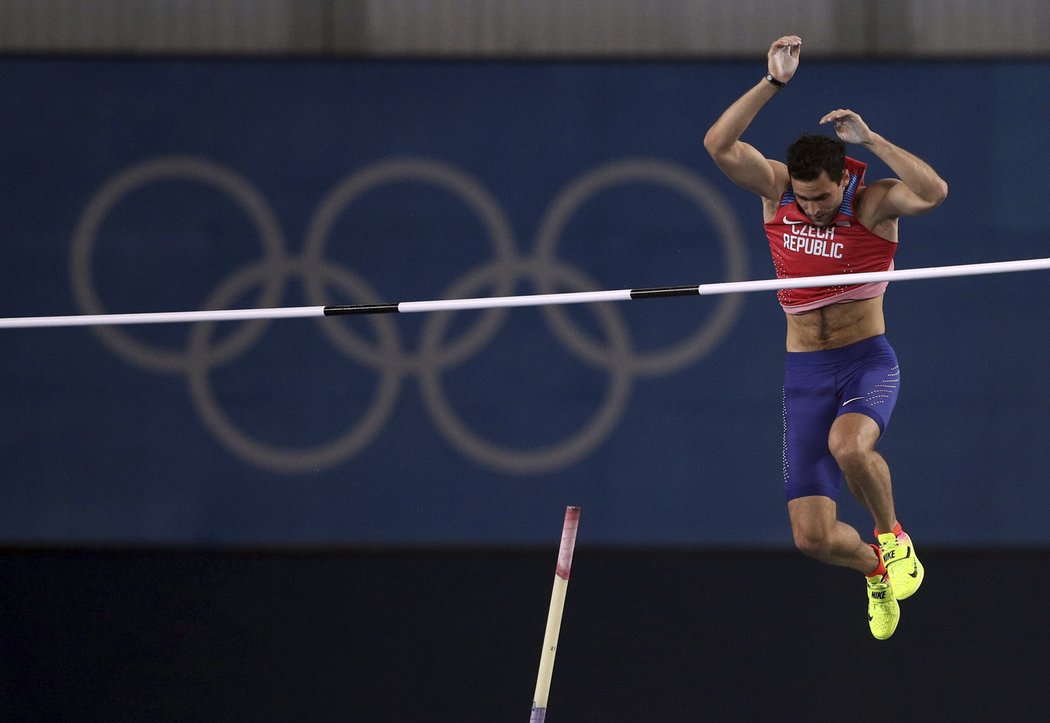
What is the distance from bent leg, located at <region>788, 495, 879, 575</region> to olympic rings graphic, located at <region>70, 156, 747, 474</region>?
1.95m

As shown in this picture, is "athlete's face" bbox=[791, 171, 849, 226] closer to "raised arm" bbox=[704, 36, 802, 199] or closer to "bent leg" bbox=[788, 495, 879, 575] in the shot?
"raised arm" bbox=[704, 36, 802, 199]

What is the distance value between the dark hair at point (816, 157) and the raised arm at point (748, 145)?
0.70 feet

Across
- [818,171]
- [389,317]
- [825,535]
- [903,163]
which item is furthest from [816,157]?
[389,317]

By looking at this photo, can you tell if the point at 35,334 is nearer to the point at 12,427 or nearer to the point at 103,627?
the point at 12,427

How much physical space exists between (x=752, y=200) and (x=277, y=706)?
4.04 m

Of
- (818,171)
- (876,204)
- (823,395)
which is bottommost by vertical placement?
(823,395)

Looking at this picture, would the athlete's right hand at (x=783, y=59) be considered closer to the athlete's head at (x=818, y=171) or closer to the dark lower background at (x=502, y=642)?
the athlete's head at (x=818, y=171)

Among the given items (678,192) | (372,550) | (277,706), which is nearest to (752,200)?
(678,192)

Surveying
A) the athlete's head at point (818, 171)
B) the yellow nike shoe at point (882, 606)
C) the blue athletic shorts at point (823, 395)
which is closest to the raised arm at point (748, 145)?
the athlete's head at point (818, 171)

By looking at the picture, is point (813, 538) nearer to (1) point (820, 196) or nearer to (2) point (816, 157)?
(1) point (820, 196)

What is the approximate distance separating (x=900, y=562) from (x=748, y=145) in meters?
2.03

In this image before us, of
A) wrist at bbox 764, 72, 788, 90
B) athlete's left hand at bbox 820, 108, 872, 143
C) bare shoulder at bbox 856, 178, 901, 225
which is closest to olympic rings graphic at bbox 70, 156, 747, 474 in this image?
bare shoulder at bbox 856, 178, 901, 225

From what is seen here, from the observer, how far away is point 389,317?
859 centimetres

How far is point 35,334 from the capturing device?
8.46 m
